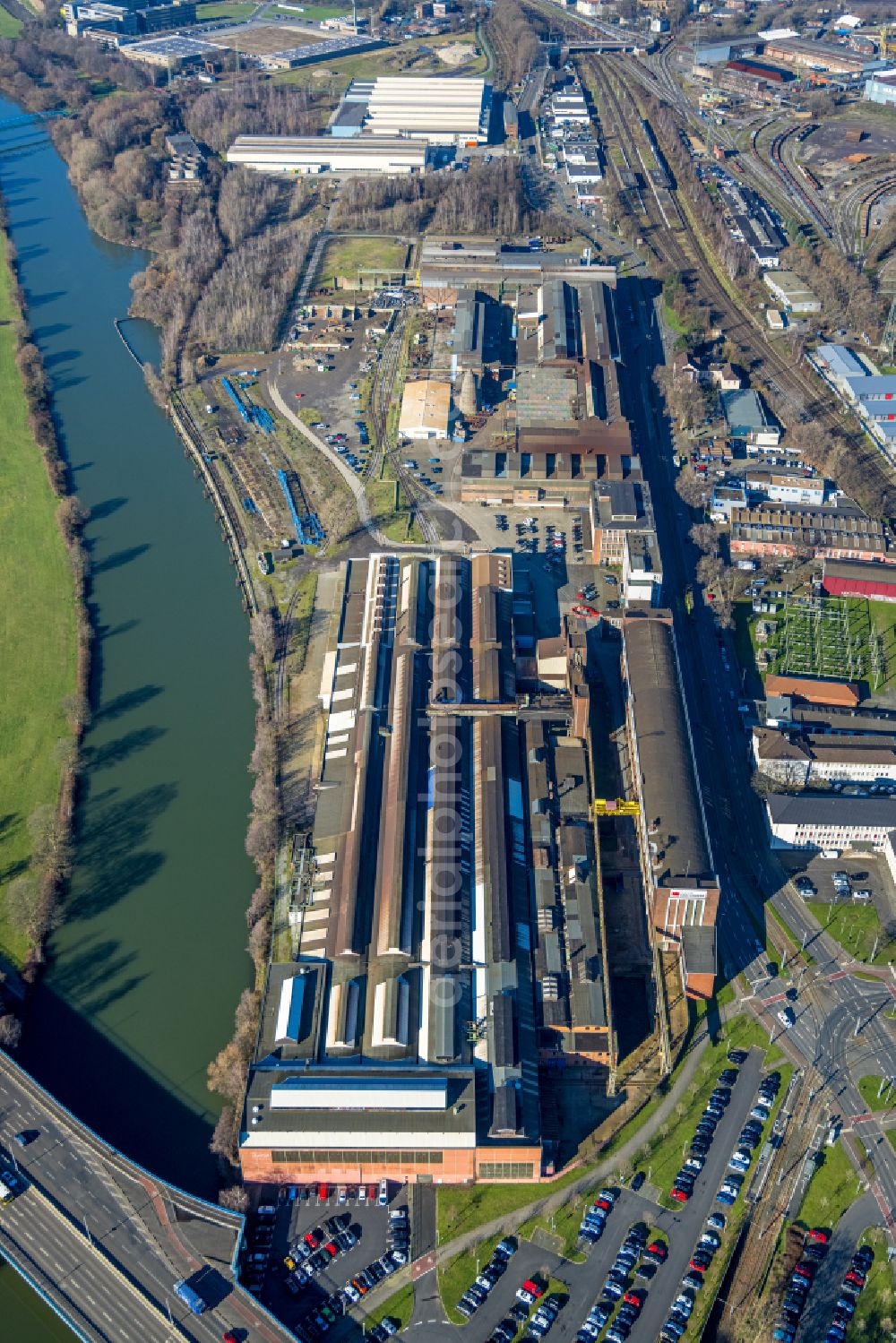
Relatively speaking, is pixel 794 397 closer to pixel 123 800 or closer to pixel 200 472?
pixel 200 472

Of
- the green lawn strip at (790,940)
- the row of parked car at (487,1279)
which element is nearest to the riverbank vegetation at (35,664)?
the row of parked car at (487,1279)

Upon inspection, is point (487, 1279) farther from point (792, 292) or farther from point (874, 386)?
point (792, 292)

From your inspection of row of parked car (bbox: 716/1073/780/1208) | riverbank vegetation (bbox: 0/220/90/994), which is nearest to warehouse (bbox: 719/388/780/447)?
riverbank vegetation (bbox: 0/220/90/994)

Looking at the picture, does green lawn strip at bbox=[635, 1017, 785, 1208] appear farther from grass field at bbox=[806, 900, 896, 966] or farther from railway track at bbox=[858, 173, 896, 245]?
railway track at bbox=[858, 173, 896, 245]

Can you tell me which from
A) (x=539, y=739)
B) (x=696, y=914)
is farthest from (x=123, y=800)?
(x=696, y=914)

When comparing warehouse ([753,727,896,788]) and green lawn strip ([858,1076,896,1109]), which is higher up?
warehouse ([753,727,896,788])

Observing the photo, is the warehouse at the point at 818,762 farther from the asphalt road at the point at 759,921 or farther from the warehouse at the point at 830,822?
the warehouse at the point at 830,822

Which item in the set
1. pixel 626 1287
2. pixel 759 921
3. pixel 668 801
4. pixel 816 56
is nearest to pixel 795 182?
pixel 816 56
